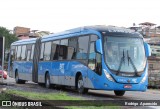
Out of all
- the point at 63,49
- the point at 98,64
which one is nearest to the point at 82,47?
the point at 98,64

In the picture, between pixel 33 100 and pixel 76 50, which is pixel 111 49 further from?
pixel 33 100

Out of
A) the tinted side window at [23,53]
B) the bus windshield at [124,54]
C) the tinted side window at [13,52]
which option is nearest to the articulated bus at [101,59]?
the bus windshield at [124,54]

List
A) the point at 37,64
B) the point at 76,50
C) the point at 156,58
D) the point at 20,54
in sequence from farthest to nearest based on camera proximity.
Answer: the point at 156,58 < the point at 20,54 < the point at 37,64 < the point at 76,50

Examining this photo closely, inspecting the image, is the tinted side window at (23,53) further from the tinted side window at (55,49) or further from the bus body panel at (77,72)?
the tinted side window at (55,49)

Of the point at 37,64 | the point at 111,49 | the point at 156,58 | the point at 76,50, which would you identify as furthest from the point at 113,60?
the point at 156,58

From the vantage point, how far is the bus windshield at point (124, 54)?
18.0 metres

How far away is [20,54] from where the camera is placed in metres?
30.2

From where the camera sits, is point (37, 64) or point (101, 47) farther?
point (37, 64)

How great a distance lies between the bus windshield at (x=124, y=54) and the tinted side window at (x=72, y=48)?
2641 millimetres

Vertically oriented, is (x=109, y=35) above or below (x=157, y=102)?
above

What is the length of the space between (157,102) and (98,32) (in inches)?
192

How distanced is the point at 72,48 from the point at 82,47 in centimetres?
117

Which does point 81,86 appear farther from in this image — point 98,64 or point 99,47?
point 99,47

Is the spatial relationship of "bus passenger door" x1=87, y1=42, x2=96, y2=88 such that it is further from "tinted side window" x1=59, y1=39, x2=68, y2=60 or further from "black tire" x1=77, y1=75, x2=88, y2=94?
"tinted side window" x1=59, y1=39, x2=68, y2=60
